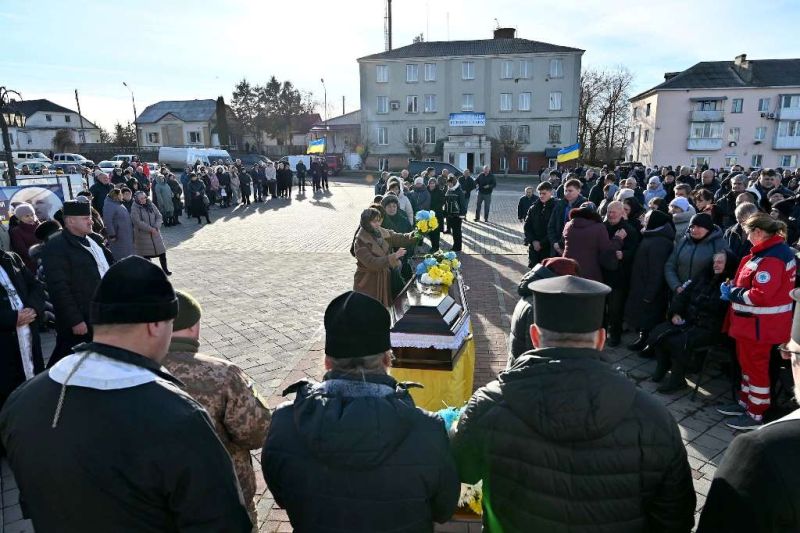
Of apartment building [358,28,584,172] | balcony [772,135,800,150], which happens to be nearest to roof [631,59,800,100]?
balcony [772,135,800,150]

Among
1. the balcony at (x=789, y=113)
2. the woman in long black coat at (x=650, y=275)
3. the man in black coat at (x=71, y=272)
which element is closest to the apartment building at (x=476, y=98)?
the balcony at (x=789, y=113)

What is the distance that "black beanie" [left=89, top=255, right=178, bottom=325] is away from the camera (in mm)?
1623

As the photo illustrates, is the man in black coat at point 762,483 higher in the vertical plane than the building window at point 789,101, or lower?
lower

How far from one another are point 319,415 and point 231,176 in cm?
2163

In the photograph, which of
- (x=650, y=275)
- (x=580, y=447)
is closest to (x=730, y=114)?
(x=650, y=275)

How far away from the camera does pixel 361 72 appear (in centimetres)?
4747

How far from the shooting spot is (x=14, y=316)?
4090mm

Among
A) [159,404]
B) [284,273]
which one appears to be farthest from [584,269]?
[284,273]

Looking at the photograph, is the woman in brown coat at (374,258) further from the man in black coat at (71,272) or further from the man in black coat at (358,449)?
the man in black coat at (358,449)

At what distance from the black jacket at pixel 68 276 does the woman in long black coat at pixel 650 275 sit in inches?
238

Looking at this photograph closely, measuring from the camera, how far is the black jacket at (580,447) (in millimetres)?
1689

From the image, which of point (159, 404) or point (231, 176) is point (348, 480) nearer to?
point (159, 404)

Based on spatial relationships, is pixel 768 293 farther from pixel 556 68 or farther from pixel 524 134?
pixel 556 68

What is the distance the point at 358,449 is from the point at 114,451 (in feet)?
2.32
